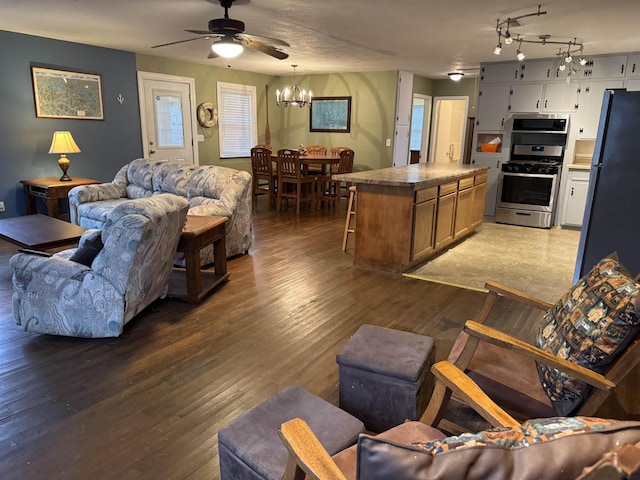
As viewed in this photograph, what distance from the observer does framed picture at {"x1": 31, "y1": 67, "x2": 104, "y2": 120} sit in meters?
5.51

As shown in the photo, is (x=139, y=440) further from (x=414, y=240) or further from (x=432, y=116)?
(x=432, y=116)

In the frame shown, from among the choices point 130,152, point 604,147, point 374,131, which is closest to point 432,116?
point 374,131

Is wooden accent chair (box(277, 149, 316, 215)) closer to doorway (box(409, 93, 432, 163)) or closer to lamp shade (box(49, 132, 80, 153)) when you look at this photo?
lamp shade (box(49, 132, 80, 153))

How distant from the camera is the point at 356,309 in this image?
3400 millimetres

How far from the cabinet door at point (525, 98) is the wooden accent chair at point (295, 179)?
10.7 feet

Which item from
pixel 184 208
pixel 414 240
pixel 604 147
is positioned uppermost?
pixel 604 147

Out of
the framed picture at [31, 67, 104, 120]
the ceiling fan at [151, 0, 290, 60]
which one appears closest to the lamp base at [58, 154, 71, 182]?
the framed picture at [31, 67, 104, 120]

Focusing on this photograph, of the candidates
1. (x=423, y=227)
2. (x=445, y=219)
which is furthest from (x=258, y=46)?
(x=445, y=219)

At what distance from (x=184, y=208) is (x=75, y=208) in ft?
8.61

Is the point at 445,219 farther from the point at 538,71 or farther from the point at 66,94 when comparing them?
the point at 66,94

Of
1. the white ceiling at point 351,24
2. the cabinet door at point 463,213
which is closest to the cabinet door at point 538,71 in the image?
the white ceiling at point 351,24

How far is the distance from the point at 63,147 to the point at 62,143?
48 mm

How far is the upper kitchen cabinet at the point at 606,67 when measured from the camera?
19.2 ft

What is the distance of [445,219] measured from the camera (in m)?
4.82
